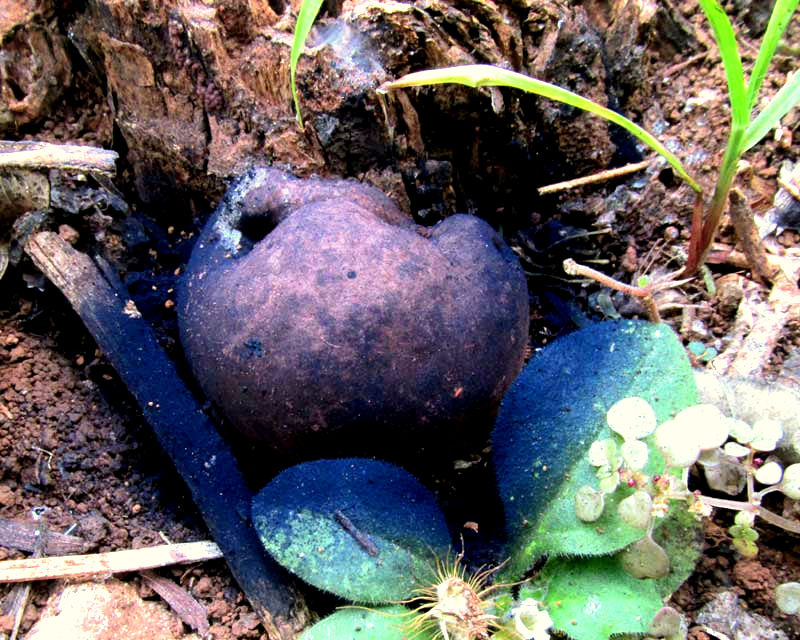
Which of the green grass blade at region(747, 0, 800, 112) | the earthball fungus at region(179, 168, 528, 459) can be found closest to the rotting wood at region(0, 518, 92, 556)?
the earthball fungus at region(179, 168, 528, 459)

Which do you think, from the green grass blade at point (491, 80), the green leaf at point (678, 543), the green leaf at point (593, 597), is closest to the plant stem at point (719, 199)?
the green grass blade at point (491, 80)

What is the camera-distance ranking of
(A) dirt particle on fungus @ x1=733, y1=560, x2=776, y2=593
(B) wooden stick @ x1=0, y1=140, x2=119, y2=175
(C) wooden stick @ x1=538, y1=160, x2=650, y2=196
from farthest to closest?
(C) wooden stick @ x1=538, y1=160, x2=650, y2=196 → (B) wooden stick @ x1=0, y1=140, x2=119, y2=175 → (A) dirt particle on fungus @ x1=733, y1=560, x2=776, y2=593

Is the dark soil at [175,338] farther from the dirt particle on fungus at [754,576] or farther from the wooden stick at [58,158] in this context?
the wooden stick at [58,158]

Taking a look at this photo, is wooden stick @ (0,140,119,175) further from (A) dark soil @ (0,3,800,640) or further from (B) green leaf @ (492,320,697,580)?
(B) green leaf @ (492,320,697,580)

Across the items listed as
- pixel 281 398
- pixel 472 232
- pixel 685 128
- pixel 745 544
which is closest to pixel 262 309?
pixel 281 398

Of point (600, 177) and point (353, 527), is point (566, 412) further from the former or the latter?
point (600, 177)
